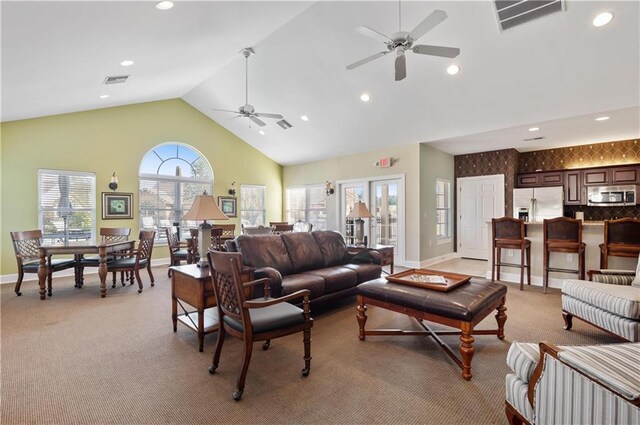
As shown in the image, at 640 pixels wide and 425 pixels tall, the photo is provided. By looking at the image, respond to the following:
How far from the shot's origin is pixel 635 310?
2.53 meters

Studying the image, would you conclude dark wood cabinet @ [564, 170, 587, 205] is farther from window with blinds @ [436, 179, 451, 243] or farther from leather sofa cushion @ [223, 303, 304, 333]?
leather sofa cushion @ [223, 303, 304, 333]

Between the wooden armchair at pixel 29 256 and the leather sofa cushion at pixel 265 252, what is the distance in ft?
10.5

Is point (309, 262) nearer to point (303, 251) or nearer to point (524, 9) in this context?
point (303, 251)

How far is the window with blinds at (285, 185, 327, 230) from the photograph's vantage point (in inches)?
347

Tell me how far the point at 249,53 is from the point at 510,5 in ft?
12.5

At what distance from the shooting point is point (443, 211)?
7848 mm

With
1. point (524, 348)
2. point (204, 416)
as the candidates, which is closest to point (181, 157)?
point (204, 416)

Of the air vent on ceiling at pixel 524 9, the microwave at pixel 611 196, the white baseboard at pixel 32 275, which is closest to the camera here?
the air vent on ceiling at pixel 524 9

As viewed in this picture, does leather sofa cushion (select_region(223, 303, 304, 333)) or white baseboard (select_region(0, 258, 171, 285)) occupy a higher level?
leather sofa cushion (select_region(223, 303, 304, 333))

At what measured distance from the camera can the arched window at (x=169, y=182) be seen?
7.16 metres

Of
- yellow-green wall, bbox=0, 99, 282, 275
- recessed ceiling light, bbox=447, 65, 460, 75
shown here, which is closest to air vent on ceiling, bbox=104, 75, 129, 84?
yellow-green wall, bbox=0, 99, 282, 275

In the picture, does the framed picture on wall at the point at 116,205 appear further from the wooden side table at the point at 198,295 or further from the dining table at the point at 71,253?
the wooden side table at the point at 198,295

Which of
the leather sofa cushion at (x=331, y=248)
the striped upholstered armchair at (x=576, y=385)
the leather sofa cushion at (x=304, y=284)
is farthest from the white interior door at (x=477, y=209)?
the striped upholstered armchair at (x=576, y=385)

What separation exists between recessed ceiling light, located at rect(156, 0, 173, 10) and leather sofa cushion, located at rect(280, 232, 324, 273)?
111 inches
